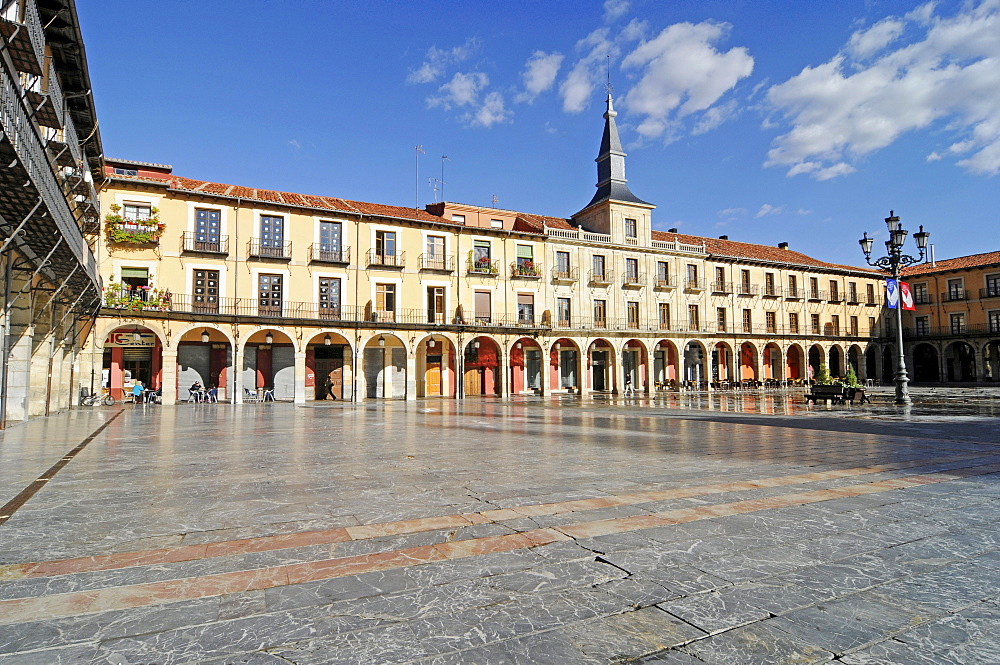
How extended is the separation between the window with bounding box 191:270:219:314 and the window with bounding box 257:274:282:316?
1.83 meters

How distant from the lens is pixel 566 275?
34.9m

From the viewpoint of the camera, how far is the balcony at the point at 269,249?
88.0 feet

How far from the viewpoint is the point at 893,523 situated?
411cm

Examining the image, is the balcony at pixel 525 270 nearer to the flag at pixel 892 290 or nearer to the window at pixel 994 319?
the flag at pixel 892 290

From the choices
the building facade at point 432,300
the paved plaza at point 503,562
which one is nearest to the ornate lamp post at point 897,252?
the paved plaza at point 503,562

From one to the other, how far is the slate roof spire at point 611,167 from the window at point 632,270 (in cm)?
415

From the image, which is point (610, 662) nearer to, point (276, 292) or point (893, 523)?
point (893, 523)

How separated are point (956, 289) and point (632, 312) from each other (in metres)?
28.1

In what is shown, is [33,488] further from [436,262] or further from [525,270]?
[525,270]

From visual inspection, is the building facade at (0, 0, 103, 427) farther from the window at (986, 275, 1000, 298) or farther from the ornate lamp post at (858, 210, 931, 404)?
the window at (986, 275, 1000, 298)

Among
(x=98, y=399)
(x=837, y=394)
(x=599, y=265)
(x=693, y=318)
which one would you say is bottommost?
(x=837, y=394)

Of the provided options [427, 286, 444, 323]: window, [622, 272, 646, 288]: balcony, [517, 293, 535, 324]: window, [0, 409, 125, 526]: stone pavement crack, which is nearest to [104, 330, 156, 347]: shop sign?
[427, 286, 444, 323]: window

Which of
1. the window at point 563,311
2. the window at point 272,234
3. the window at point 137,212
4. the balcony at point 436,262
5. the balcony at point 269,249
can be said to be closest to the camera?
the window at point 137,212

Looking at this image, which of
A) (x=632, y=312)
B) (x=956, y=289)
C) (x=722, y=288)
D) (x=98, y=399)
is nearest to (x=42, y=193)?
(x=98, y=399)
